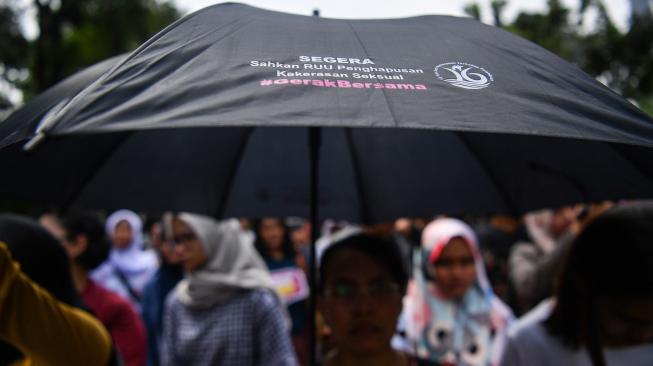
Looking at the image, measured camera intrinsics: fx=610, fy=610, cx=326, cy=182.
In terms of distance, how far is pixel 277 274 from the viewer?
575cm

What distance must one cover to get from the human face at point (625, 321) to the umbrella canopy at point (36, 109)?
1.70 m

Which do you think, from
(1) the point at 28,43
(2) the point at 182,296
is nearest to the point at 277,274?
(2) the point at 182,296

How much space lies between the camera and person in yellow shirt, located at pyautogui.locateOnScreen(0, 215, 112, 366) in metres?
1.39

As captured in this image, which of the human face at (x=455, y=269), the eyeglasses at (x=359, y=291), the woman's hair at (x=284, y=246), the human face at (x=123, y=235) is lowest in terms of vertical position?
the eyeglasses at (x=359, y=291)

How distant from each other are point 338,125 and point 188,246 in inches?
120

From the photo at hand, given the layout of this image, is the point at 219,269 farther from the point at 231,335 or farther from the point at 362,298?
the point at 362,298

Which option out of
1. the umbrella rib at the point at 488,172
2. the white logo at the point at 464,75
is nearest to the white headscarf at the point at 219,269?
the umbrella rib at the point at 488,172

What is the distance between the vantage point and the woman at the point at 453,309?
151 inches

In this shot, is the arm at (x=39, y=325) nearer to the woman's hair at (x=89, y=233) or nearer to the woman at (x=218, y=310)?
the woman at (x=218, y=310)

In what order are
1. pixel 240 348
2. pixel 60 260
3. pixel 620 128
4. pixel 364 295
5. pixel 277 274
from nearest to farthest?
pixel 620 128 < pixel 60 260 < pixel 364 295 < pixel 240 348 < pixel 277 274

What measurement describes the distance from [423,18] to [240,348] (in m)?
2.26

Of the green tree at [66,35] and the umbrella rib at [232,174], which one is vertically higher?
the green tree at [66,35]

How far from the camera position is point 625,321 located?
1.99m

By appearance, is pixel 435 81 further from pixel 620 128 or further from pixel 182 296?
pixel 182 296
